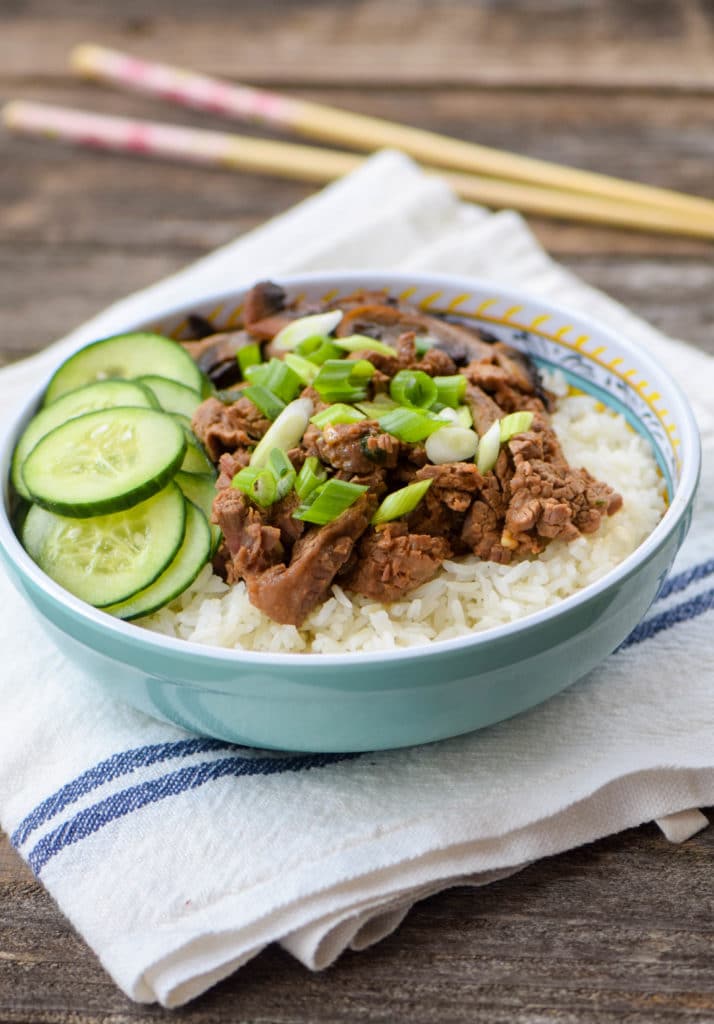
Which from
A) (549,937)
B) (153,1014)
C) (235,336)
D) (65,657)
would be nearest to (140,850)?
(153,1014)

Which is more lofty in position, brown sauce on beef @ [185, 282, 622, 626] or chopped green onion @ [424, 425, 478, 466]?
chopped green onion @ [424, 425, 478, 466]

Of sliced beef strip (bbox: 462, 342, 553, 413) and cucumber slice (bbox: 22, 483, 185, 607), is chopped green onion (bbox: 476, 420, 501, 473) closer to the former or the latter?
sliced beef strip (bbox: 462, 342, 553, 413)

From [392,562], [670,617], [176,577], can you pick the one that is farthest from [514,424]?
[176,577]

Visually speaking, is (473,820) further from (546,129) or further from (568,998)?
(546,129)

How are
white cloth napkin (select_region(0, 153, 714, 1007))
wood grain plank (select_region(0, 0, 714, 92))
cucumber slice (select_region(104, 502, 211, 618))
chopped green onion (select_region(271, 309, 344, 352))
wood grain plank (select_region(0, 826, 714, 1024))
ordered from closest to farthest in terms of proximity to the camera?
wood grain plank (select_region(0, 826, 714, 1024)) → white cloth napkin (select_region(0, 153, 714, 1007)) → cucumber slice (select_region(104, 502, 211, 618)) → chopped green onion (select_region(271, 309, 344, 352)) → wood grain plank (select_region(0, 0, 714, 92))

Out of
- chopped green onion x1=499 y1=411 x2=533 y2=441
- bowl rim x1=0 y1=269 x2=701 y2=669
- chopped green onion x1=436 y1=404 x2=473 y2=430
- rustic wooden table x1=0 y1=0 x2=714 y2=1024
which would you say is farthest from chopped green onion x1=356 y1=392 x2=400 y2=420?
rustic wooden table x1=0 y1=0 x2=714 y2=1024

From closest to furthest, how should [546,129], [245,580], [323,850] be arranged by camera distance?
[323,850] → [245,580] → [546,129]

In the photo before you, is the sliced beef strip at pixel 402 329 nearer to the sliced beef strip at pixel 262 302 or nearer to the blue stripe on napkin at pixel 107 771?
the sliced beef strip at pixel 262 302
